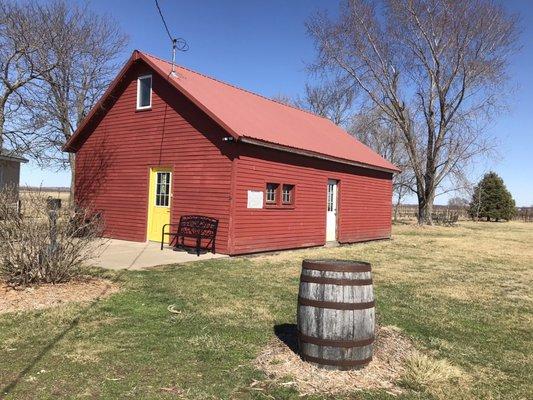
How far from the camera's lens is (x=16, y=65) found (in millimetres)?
19438

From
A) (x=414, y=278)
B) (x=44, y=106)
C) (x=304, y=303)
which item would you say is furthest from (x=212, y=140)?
(x=44, y=106)

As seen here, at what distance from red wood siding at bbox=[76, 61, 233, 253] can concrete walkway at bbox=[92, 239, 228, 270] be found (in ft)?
2.73

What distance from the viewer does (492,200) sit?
5706 centimetres

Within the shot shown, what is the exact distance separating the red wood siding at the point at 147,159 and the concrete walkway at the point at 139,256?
0.83 metres

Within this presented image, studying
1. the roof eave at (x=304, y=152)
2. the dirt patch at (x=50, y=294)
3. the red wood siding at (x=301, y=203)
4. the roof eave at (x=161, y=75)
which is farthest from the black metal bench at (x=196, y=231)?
the dirt patch at (x=50, y=294)

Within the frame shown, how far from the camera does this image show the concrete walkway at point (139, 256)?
1057 centimetres

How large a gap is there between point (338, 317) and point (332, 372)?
52 centimetres

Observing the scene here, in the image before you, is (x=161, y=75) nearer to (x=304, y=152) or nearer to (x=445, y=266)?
(x=304, y=152)

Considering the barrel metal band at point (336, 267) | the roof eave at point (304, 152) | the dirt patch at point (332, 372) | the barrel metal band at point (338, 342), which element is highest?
the roof eave at point (304, 152)

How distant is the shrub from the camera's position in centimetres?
729

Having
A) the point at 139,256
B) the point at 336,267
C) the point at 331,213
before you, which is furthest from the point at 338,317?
the point at 331,213

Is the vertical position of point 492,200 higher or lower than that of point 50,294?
higher

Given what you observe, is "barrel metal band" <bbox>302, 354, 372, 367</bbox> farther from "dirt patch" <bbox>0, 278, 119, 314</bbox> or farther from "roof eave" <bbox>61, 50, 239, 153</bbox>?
"roof eave" <bbox>61, 50, 239, 153</bbox>

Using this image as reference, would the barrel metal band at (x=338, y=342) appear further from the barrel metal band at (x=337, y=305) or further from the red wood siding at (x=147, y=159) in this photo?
the red wood siding at (x=147, y=159)
